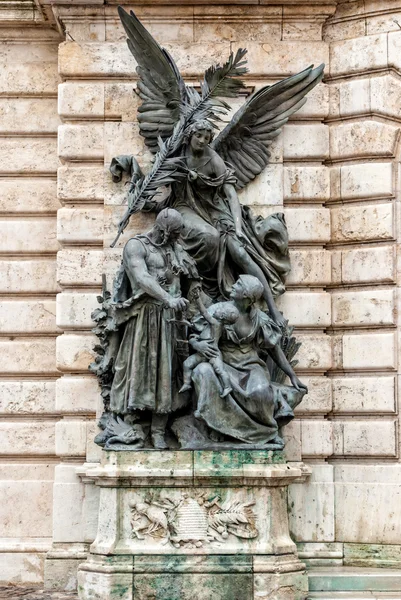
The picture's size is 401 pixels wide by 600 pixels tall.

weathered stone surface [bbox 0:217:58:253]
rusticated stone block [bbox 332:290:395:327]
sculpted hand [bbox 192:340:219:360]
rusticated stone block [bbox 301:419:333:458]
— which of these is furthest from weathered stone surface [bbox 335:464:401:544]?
weathered stone surface [bbox 0:217:58:253]

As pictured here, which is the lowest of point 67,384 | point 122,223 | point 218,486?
point 218,486

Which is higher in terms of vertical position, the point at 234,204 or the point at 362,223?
the point at 234,204

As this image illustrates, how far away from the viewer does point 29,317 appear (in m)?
12.8

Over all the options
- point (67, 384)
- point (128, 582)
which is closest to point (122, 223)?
point (67, 384)

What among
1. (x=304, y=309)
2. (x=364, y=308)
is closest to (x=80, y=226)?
(x=304, y=309)

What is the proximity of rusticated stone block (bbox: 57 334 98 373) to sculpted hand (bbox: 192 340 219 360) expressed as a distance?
1.41 m

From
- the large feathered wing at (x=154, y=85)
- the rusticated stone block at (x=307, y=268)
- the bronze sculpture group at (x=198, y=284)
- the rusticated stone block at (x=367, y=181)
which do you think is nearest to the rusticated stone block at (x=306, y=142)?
the bronze sculpture group at (x=198, y=284)

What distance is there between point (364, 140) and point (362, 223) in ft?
2.83

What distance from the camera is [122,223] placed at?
1198 centimetres

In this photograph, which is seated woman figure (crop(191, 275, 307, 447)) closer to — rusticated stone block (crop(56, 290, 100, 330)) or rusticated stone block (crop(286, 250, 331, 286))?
rusticated stone block (crop(286, 250, 331, 286))

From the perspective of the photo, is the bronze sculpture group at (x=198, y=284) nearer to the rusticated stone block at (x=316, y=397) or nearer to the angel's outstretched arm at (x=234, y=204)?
the angel's outstretched arm at (x=234, y=204)

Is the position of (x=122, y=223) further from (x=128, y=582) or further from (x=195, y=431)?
(x=128, y=582)

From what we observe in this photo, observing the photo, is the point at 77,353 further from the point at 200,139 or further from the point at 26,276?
the point at 200,139

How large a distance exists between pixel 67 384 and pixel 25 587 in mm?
2092
